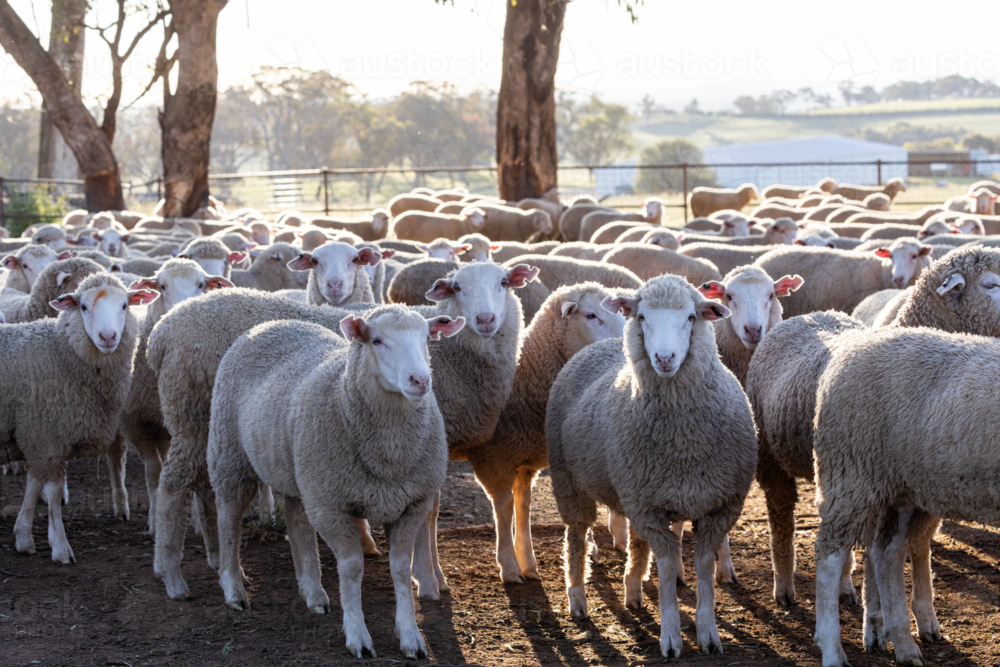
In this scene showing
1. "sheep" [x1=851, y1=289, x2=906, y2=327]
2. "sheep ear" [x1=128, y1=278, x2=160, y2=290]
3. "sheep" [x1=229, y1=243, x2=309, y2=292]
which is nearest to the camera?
"sheep ear" [x1=128, y1=278, x2=160, y2=290]

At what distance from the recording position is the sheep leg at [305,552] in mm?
4621

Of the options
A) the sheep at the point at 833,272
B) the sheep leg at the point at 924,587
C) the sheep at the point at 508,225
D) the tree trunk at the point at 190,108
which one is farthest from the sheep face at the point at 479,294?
the tree trunk at the point at 190,108

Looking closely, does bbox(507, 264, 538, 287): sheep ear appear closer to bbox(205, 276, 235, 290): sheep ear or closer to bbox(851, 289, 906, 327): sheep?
bbox(205, 276, 235, 290): sheep ear

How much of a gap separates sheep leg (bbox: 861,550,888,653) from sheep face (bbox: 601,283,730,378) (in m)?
1.12

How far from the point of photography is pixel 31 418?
5.24 m

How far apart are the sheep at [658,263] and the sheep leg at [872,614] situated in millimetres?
4457

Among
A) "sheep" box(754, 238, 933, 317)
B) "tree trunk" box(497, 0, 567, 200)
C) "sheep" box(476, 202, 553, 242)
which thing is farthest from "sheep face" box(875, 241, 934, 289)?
"tree trunk" box(497, 0, 567, 200)

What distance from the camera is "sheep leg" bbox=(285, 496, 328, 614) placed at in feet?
15.2

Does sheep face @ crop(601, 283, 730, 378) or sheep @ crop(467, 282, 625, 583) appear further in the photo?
sheep @ crop(467, 282, 625, 583)

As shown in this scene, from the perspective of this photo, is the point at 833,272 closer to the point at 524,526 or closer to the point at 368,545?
the point at 524,526

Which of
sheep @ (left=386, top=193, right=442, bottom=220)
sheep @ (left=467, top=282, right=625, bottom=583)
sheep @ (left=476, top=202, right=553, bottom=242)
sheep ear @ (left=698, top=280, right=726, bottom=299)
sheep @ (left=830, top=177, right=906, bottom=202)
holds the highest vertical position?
sheep @ (left=830, top=177, right=906, bottom=202)

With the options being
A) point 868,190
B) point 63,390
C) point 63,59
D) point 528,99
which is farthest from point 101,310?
point 63,59

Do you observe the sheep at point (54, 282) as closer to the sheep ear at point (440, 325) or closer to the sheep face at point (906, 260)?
the sheep ear at point (440, 325)

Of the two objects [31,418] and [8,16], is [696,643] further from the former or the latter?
[8,16]
